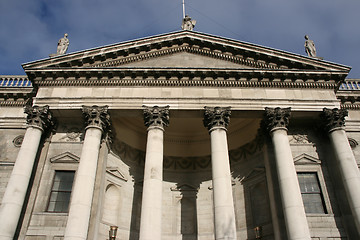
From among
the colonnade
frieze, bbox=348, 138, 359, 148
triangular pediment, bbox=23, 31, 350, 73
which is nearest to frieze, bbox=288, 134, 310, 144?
the colonnade

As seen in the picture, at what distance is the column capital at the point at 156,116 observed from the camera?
1670 centimetres

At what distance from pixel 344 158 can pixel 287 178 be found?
11.0 feet

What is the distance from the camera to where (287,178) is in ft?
49.9

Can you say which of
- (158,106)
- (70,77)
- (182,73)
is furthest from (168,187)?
(70,77)

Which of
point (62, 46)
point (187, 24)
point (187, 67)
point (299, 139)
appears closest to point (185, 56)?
point (187, 67)

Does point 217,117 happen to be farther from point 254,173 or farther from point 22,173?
point 22,173

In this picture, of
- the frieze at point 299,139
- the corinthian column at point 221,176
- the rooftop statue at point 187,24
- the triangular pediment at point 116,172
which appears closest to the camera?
the corinthian column at point 221,176

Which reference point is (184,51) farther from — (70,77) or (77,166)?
(77,166)

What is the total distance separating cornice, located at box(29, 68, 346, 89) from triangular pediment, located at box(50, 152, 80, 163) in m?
4.02

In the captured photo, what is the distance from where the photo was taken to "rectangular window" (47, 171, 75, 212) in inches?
633

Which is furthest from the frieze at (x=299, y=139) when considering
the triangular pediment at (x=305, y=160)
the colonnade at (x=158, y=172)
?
the colonnade at (x=158, y=172)

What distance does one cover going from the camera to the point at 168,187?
2150 cm

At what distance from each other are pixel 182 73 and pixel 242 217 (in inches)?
370

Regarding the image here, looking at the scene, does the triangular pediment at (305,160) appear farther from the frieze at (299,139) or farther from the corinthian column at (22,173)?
the corinthian column at (22,173)
